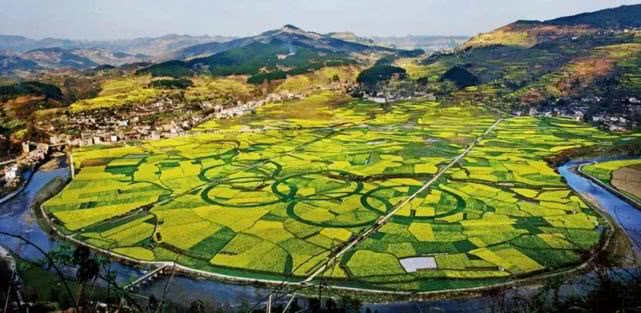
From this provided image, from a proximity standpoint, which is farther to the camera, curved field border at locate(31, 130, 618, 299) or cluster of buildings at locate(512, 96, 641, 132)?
cluster of buildings at locate(512, 96, 641, 132)

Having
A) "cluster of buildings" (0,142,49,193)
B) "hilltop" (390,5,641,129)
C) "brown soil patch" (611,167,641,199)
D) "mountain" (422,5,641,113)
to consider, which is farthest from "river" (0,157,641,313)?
"mountain" (422,5,641,113)

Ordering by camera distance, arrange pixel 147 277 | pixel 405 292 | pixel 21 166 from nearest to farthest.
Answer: pixel 405 292, pixel 147 277, pixel 21 166

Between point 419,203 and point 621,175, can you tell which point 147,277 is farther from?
point 621,175

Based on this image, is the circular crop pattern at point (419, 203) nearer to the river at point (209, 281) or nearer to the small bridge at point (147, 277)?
the river at point (209, 281)

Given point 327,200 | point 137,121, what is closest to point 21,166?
point 137,121

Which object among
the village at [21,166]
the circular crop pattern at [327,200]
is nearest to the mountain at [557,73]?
the circular crop pattern at [327,200]

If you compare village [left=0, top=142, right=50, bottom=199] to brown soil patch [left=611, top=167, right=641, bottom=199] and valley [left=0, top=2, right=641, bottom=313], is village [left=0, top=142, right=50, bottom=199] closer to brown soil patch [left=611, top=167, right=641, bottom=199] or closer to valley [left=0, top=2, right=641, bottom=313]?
valley [left=0, top=2, right=641, bottom=313]

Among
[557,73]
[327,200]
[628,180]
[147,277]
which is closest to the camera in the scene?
[147,277]
